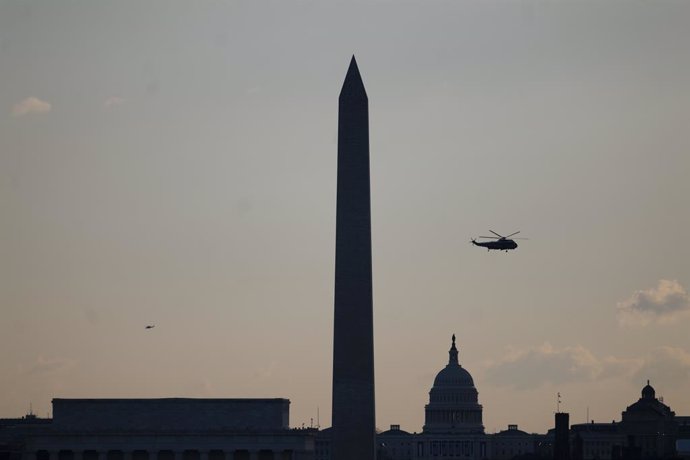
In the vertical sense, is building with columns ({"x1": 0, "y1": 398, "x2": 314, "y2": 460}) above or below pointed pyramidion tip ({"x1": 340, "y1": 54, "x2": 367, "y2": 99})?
below

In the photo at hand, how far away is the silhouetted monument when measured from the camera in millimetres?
135625

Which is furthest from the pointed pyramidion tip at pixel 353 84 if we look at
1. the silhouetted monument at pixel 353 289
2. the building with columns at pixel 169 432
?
the building with columns at pixel 169 432

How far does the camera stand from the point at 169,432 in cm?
18412

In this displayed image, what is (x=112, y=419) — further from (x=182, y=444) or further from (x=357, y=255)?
(x=357, y=255)

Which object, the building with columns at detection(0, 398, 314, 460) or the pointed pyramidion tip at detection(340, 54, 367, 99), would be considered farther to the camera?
the building with columns at detection(0, 398, 314, 460)

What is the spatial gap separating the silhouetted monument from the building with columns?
46.2 meters

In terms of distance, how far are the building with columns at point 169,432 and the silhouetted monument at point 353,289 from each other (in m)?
46.2

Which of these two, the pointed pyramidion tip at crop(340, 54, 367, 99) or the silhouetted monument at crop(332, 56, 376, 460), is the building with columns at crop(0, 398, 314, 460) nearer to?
the silhouetted monument at crop(332, 56, 376, 460)

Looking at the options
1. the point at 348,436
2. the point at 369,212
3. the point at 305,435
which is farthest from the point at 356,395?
the point at 305,435

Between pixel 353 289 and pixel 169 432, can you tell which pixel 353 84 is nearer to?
pixel 353 289

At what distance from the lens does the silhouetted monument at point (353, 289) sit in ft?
445

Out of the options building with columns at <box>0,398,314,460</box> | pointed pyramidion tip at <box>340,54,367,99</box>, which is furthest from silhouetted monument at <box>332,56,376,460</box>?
building with columns at <box>0,398,314,460</box>

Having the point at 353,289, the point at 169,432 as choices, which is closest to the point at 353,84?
the point at 353,289

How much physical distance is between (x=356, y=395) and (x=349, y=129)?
17.2 meters
